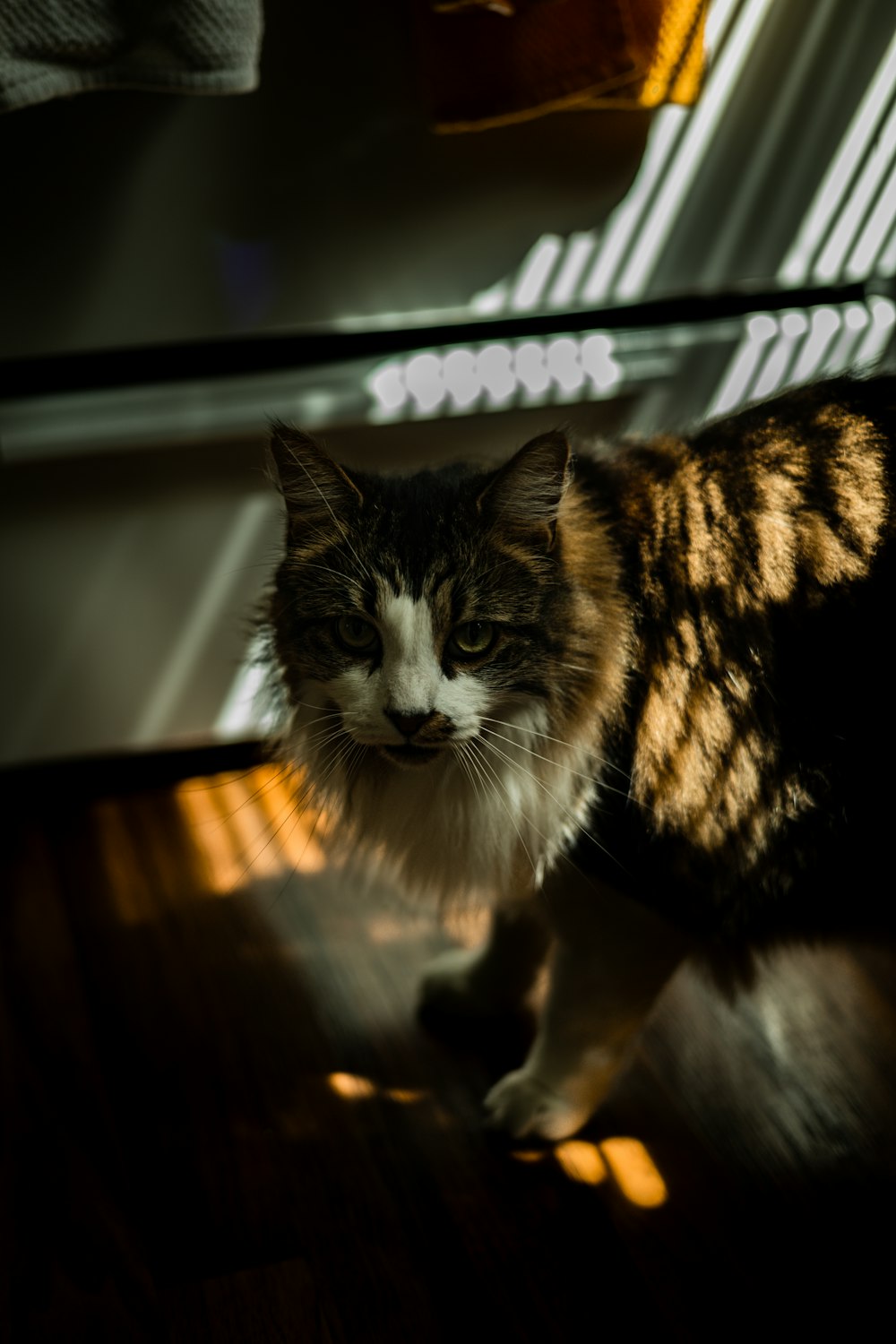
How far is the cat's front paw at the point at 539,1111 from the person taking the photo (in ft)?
4.10

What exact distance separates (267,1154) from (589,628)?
0.69 metres

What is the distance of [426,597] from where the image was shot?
96 centimetres

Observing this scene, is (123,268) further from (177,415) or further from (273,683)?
(273,683)

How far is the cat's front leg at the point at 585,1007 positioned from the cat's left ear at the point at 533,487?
1.15 ft

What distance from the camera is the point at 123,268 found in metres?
1.34

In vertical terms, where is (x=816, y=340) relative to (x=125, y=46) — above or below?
below

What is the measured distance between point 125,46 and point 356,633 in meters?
0.58

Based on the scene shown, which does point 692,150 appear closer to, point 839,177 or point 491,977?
point 839,177

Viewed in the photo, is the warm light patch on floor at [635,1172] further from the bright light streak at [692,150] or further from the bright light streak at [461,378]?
the bright light streak at [692,150]

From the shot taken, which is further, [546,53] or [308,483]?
[546,53]

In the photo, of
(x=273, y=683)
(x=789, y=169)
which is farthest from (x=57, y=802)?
(x=789, y=169)

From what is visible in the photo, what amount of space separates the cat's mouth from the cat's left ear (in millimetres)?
202

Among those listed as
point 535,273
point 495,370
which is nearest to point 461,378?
point 495,370

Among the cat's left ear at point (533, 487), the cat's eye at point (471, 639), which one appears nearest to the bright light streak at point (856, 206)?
the cat's left ear at point (533, 487)
